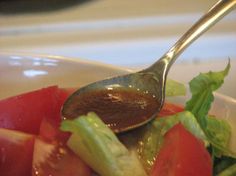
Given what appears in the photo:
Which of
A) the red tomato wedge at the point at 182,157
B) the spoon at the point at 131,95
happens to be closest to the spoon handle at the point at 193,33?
the spoon at the point at 131,95

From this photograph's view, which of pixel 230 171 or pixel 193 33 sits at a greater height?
pixel 193 33

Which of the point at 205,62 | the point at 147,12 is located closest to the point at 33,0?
the point at 147,12

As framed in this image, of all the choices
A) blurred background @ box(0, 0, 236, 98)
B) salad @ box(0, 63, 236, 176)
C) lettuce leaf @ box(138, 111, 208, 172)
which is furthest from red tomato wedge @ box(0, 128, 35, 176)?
blurred background @ box(0, 0, 236, 98)

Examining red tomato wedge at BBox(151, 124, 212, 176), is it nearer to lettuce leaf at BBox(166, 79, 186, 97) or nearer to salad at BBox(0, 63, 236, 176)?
salad at BBox(0, 63, 236, 176)

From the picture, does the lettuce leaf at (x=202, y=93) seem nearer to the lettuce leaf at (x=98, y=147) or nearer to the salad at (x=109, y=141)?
the salad at (x=109, y=141)

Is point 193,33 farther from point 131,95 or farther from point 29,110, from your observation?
point 29,110

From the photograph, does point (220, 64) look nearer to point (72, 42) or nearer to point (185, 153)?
point (72, 42)

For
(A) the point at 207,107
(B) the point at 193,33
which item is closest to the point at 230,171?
(A) the point at 207,107
